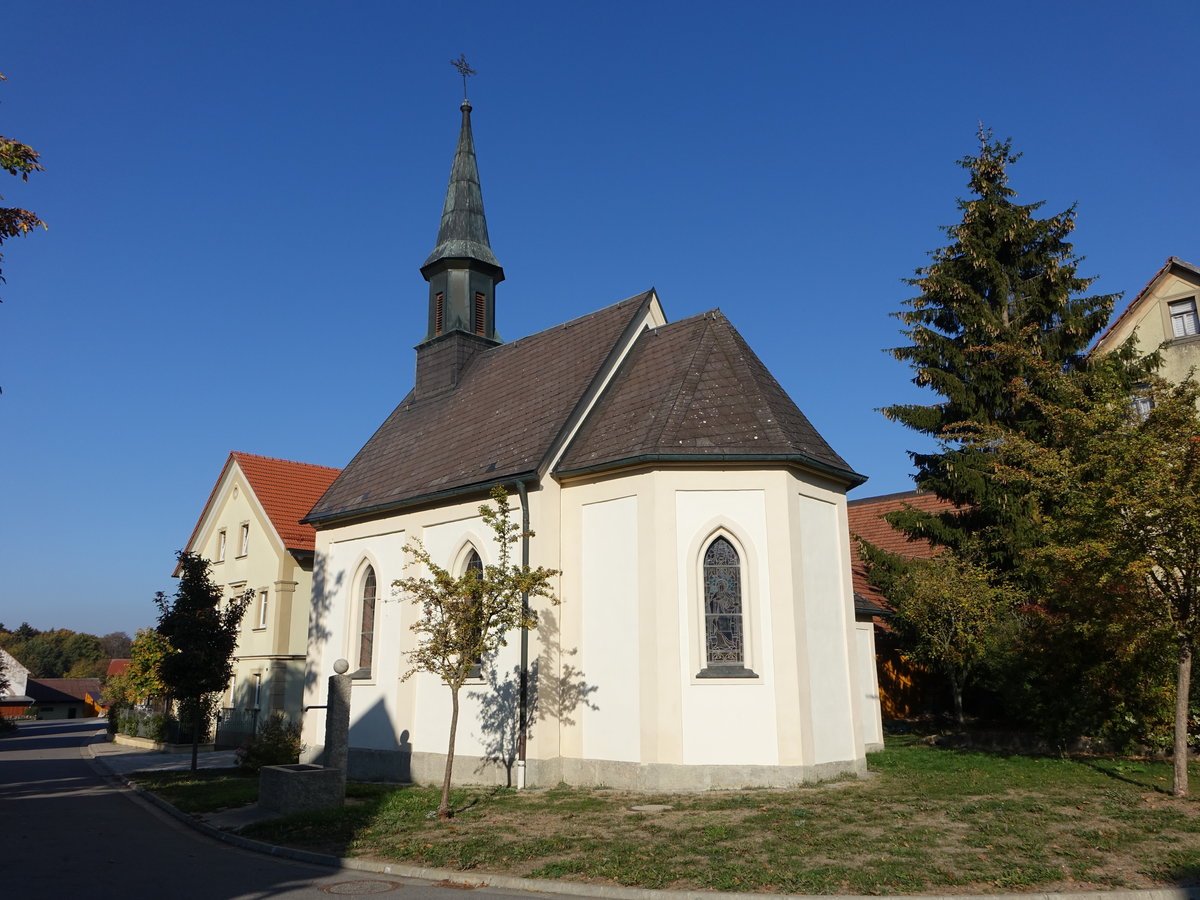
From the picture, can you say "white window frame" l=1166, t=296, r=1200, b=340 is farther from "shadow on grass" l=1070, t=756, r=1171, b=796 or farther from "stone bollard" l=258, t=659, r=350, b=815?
"stone bollard" l=258, t=659, r=350, b=815

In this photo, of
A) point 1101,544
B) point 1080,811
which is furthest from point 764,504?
point 1080,811

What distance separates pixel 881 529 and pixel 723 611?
58.8 feet

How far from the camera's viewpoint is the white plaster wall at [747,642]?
13.9 m

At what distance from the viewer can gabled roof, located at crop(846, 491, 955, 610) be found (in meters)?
27.1

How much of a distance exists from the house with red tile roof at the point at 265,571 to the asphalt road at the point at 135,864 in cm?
1105

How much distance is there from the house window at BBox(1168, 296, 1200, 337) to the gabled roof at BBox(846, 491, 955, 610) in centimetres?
799

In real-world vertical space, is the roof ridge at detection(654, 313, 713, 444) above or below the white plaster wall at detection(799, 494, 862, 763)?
above

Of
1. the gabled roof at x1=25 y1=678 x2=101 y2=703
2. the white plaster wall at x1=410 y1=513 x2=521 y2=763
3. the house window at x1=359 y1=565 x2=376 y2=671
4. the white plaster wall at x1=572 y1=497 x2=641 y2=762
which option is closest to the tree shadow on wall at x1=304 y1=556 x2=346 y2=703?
the house window at x1=359 y1=565 x2=376 y2=671

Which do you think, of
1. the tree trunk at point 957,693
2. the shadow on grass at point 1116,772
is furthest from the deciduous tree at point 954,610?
the shadow on grass at point 1116,772

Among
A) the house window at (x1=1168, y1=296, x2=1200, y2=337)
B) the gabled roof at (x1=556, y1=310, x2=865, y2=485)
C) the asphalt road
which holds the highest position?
the house window at (x1=1168, y1=296, x2=1200, y2=337)

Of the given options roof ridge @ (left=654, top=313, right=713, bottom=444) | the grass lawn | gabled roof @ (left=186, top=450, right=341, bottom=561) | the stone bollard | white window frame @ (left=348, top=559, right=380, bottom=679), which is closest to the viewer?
the grass lawn

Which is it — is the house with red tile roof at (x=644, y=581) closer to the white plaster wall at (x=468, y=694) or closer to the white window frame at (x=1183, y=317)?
the white plaster wall at (x=468, y=694)

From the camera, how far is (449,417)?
2172 cm

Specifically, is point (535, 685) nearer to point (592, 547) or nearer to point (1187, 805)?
point (592, 547)
